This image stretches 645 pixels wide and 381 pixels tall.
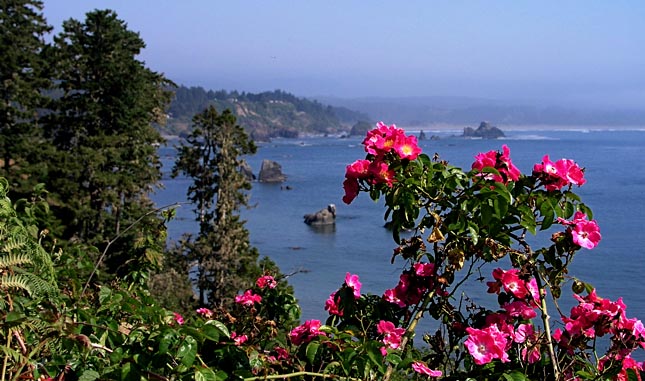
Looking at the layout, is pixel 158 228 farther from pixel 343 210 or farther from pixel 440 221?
pixel 343 210

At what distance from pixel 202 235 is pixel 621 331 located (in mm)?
21438

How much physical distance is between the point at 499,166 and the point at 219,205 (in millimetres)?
21312

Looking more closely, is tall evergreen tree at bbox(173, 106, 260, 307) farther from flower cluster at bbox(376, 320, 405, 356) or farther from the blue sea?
flower cluster at bbox(376, 320, 405, 356)

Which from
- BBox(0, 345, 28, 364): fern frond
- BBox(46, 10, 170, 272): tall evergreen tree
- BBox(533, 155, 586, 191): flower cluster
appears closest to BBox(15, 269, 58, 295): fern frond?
BBox(0, 345, 28, 364): fern frond

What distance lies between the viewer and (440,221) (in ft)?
7.58

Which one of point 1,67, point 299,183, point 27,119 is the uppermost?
point 1,67

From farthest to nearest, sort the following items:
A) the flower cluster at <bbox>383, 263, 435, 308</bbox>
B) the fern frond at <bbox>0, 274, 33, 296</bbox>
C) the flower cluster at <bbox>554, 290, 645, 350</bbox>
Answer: the flower cluster at <bbox>383, 263, 435, 308</bbox>
the flower cluster at <bbox>554, 290, 645, 350</bbox>
the fern frond at <bbox>0, 274, 33, 296</bbox>

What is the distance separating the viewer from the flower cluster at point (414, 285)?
247 centimetres

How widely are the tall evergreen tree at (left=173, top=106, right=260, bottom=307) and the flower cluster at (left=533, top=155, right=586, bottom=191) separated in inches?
724

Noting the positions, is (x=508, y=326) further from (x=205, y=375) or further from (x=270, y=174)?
(x=270, y=174)

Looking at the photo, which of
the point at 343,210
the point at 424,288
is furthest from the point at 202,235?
the point at 343,210

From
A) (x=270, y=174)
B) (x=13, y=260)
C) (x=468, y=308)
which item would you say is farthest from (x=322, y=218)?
(x=13, y=260)

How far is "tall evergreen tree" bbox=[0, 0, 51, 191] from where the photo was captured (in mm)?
20250

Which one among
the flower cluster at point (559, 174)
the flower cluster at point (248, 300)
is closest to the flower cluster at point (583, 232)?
the flower cluster at point (559, 174)
